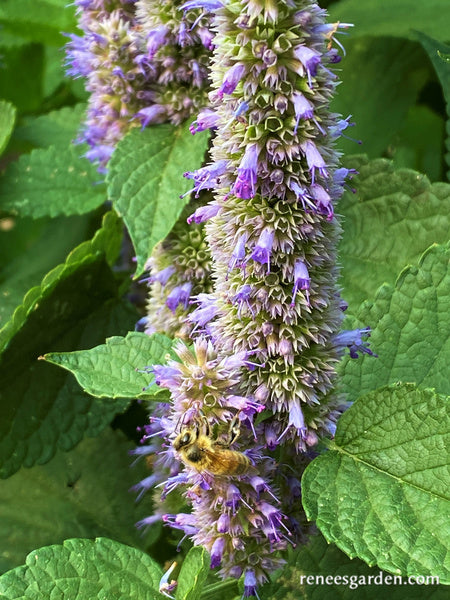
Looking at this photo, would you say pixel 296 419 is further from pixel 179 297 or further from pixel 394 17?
pixel 394 17

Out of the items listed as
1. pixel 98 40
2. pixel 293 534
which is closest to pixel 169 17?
pixel 98 40

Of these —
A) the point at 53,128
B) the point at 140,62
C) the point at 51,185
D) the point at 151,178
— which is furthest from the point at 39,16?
the point at 151,178

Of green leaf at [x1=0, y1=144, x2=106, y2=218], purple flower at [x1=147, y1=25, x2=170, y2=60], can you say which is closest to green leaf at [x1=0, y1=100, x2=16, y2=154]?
green leaf at [x1=0, y1=144, x2=106, y2=218]

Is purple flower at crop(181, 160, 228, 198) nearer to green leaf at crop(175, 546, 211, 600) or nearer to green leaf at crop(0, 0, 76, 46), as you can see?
green leaf at crop(175, 546, 211, 600)

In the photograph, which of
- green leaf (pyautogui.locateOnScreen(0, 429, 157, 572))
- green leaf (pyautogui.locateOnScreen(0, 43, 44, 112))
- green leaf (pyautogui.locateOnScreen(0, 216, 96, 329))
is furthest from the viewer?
green leaf (pyautogui.locateOnScreen(0, 43, 44, 112))

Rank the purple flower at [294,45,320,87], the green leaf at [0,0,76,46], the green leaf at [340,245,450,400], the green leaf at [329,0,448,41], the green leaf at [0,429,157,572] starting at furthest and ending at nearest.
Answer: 1. the green leaf at [0,0,76,46]
2. the green leaf at [329,0,448,41]
3. the green leaf at [0,429,157,572]
4. the green leaf at [340,245,450,400]
5. the purple flower at [294,45,320,87]

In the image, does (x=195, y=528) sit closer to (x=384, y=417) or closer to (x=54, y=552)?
(x=54, y=552)

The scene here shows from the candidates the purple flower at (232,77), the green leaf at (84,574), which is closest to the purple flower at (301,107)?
the purple flower at (232,77)

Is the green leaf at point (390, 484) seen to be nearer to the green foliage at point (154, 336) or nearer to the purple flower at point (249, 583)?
the green foliage at point (154, 336)
